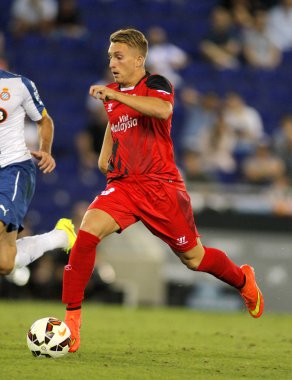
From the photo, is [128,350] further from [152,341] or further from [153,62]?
[153,62]

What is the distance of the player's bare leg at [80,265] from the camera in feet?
21.4

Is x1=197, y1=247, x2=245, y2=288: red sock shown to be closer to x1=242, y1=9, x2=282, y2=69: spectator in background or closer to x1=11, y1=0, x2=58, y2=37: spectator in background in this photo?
x1=242, y1=9, x2=282, y2=69: spectator in background

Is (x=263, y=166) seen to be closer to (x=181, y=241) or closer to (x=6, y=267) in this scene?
(x=181, y=241)

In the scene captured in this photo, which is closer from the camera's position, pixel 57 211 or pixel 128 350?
pixel 128 350

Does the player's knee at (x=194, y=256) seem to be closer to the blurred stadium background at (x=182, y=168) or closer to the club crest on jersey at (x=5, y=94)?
the club crest on jersey at (x=5, y=94)

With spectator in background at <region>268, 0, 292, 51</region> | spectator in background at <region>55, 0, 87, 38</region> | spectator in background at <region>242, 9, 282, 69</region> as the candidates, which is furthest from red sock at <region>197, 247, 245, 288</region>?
spectator in background at <region>55, 0, 87, 38</region>

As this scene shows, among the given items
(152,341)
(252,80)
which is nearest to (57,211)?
(252,80)

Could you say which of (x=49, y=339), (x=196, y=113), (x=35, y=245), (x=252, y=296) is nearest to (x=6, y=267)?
(x=35, y=245)

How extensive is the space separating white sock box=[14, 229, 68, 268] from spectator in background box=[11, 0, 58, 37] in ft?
27.3

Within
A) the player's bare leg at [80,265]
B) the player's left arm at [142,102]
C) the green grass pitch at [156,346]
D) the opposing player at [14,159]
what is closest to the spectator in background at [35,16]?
the green grass pitch at [156,346]

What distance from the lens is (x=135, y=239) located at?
1199 cm

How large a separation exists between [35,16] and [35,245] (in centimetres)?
867

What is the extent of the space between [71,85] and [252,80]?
2774 millimetres

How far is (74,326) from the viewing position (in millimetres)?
6523
